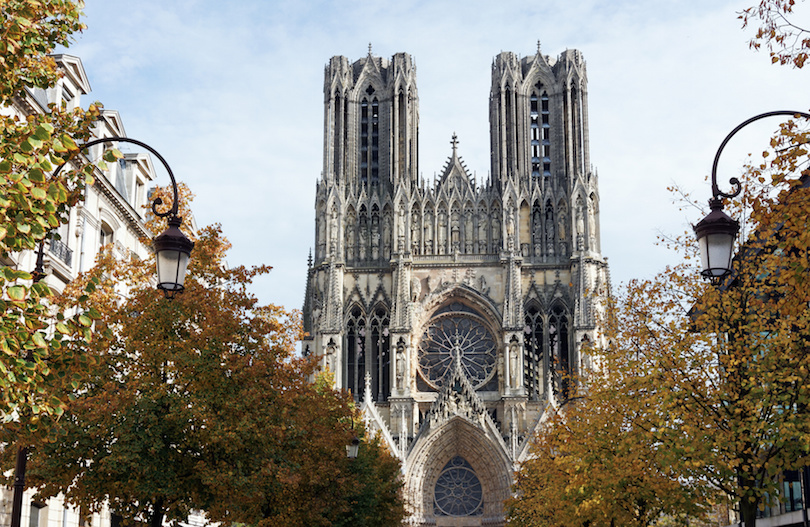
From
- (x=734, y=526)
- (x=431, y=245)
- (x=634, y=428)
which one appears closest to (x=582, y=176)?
(x=431, y=245)

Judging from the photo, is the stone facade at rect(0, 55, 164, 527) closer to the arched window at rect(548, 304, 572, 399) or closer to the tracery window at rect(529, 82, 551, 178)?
the arched window at rect(548, 304, 572, 399)

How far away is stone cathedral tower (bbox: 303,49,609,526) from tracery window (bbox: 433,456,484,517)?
0.06 meters

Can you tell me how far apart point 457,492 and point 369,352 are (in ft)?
29.7

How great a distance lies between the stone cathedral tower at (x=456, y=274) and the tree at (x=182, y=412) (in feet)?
102

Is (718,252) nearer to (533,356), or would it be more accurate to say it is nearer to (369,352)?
(533,356)

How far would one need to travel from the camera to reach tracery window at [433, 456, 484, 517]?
55.7m

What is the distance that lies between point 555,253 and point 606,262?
287cm

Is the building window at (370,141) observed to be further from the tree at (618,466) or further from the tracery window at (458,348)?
the tree at (618,466)

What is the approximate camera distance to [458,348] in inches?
2217

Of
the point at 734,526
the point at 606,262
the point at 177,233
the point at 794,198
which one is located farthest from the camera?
the point at 606,262

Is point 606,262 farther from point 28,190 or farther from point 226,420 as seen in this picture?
point 28,190

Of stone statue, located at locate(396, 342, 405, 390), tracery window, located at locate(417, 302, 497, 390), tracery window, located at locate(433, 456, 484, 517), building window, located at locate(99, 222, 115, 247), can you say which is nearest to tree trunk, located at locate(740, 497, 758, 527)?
building window, located at locate(99, 222, 115, 247)

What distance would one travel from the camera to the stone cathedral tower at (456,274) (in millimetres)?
54562

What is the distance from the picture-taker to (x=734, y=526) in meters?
37.9
